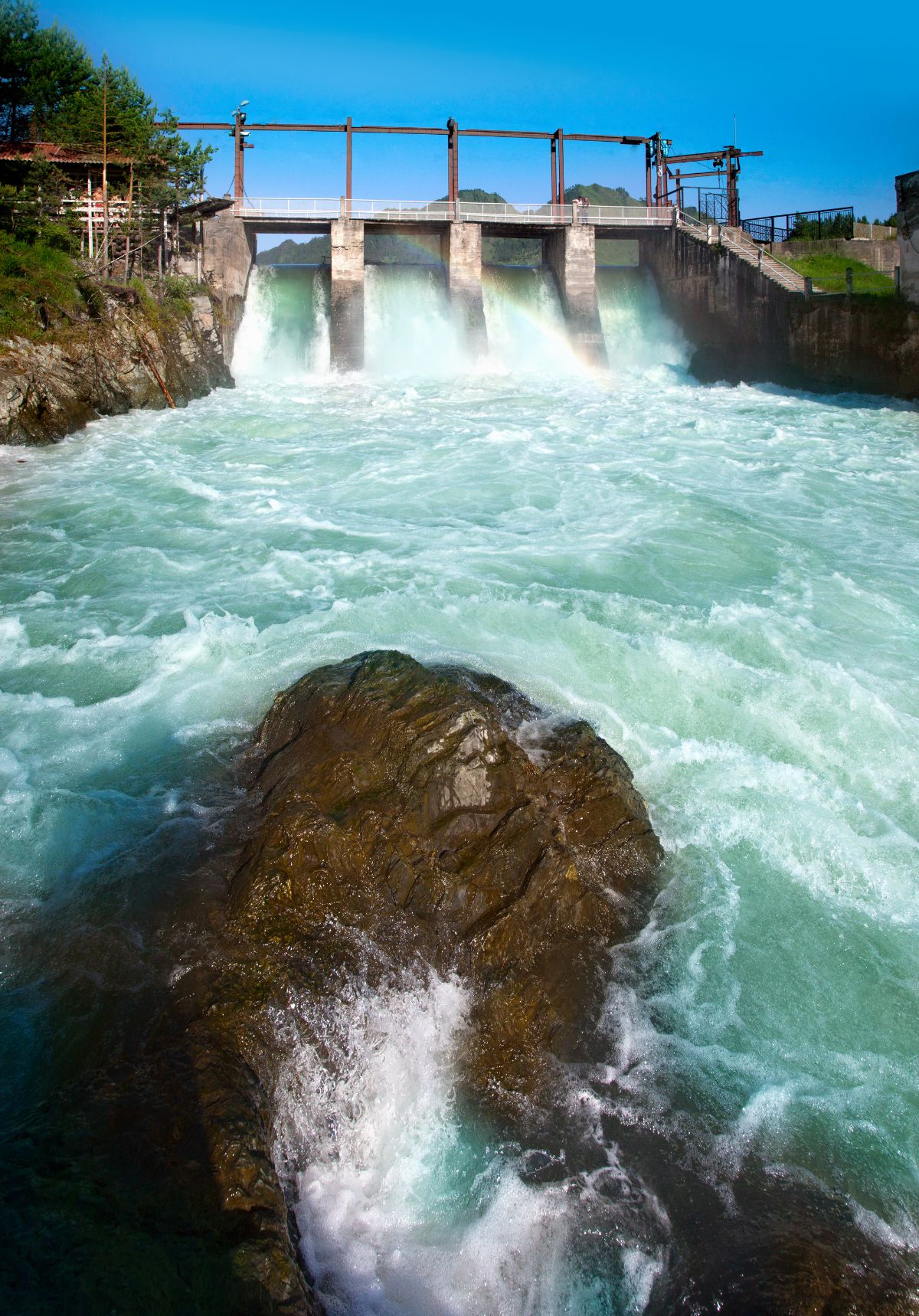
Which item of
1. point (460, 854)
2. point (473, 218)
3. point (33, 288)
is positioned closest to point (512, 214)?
point (473, 218)

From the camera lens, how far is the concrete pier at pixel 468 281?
3030 cm

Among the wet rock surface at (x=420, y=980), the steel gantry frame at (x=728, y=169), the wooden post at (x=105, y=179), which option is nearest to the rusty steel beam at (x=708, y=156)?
the steel gantry frame at (x=728, y=169)

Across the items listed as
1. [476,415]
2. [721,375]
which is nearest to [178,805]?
[476,415]

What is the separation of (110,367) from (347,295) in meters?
11.9

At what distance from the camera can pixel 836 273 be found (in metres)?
30.7

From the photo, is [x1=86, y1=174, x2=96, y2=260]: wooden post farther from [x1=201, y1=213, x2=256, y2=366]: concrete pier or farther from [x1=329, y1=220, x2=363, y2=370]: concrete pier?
[x1=329, y1=220, x2=363, y2=370]: concrete pier

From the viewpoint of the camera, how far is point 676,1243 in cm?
327

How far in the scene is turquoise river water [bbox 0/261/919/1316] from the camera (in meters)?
3.56

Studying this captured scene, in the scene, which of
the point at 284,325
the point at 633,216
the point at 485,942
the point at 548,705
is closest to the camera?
the point at 485,942

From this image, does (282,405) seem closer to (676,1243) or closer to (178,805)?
(178,805)

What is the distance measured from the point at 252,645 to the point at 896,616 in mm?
6273

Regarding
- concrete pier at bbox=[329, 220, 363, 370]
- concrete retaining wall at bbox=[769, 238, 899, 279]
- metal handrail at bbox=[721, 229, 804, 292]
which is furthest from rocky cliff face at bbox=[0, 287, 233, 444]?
concrete retaining wall at bbox=[769, 238, 899, 279]

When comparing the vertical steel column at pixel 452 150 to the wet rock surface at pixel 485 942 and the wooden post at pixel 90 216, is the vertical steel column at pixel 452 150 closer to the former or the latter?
the wooden post at pixel 90 216

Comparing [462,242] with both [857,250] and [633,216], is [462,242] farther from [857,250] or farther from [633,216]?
[857,250]
